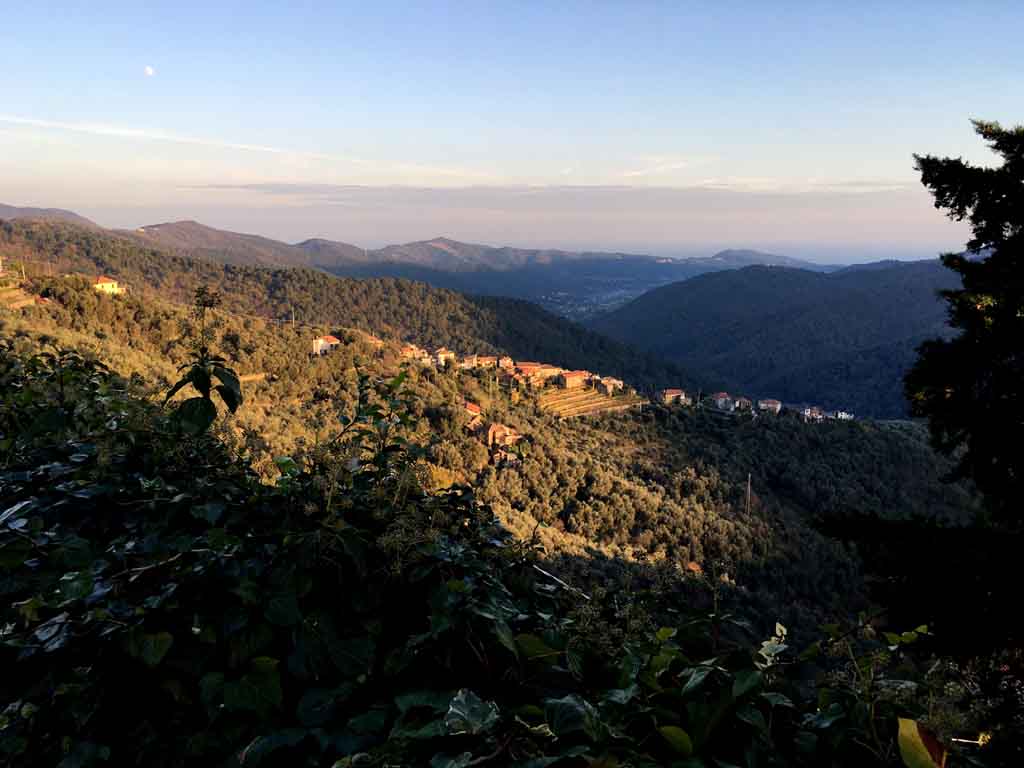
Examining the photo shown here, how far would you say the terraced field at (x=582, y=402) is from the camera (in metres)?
46.8

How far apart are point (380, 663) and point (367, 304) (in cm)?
9384

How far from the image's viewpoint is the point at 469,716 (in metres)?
0.92

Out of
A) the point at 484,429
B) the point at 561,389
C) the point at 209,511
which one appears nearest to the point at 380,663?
the point at 209,511

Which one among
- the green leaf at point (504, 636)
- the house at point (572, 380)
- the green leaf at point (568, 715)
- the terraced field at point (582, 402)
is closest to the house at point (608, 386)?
the terraced field at point (582, 402)

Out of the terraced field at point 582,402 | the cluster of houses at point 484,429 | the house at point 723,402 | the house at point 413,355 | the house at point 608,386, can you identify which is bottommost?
the house at point 723,402

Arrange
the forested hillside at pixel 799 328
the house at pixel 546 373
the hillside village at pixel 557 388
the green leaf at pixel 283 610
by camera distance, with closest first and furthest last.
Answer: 1. the green leaf at pixel 283 610
2. the hillside village at pixel 557 388
3. the house at pixel 546 373
4. the forested hillside at pixel 799 328

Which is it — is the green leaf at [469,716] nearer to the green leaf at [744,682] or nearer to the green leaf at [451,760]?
the green leaf at [451,760]

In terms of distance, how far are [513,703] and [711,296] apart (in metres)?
176

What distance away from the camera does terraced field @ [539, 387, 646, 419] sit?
46.8 meters

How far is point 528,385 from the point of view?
5100 cm

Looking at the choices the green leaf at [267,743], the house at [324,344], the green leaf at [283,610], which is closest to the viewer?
the green leaf at [267,743]

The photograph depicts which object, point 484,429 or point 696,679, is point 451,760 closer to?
point 696,679

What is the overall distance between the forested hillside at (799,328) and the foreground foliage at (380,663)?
94548mm

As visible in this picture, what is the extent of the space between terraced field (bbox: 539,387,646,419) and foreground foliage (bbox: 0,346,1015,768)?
43.0 meters
